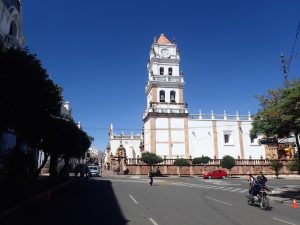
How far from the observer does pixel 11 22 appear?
31.6 m

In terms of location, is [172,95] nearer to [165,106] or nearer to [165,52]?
[165,106]

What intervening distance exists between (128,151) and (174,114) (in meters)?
21.7

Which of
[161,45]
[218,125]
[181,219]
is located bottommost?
[181,219]

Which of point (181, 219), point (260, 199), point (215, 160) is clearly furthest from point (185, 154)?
point (181, 219)

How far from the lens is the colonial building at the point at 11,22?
28.4m

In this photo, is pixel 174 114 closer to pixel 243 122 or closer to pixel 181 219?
pixel 243 122

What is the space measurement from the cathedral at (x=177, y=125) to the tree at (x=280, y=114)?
4016 centimetres

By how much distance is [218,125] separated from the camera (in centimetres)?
6600

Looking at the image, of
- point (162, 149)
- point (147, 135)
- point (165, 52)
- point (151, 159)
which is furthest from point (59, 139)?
point (165, 52)

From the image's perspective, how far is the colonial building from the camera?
2839cm

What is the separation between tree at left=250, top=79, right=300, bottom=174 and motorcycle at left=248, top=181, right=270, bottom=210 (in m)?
4.31

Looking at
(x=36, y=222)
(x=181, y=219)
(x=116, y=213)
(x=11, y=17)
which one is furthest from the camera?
(x=11, y=17)

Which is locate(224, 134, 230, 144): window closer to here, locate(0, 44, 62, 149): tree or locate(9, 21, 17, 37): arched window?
locate(9, 21, 17, 37): arched window

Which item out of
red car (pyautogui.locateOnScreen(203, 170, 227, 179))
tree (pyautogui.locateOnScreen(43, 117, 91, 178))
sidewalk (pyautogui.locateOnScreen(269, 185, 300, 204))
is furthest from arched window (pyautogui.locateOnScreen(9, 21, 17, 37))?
red car (pyautogui.locateOnScreen(203, 170, 227, 179))
